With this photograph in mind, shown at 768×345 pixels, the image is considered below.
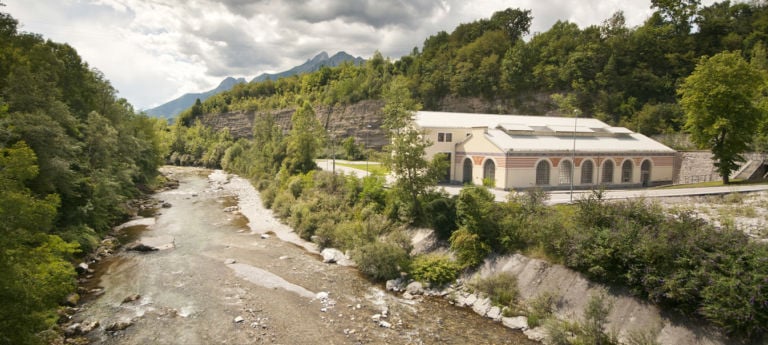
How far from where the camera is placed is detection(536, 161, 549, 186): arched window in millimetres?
29719

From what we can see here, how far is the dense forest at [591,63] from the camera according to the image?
51000mm

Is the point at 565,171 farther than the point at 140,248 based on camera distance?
Yes

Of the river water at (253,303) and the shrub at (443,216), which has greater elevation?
the shrub at (443,216)

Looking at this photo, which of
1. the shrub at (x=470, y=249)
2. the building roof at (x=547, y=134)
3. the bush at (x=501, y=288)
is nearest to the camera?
the bush at (x=501, y=288)

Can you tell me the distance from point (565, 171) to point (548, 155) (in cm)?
249

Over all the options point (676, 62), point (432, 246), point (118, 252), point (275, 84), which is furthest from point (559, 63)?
point (275, 84)

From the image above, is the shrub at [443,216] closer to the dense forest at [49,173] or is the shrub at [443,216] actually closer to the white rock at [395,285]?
the white rock at [395,285]

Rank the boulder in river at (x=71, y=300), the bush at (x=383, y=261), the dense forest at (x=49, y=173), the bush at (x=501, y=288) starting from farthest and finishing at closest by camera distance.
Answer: the bush at (x=383, y=261), the bush at (x=501, y=288), the boulder in river at (x=71, y=300), the dense forest at (x=49, y=173)

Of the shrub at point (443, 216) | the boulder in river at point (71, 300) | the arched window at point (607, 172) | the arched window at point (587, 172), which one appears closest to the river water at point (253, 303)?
the boulder in river at point (71, 300)

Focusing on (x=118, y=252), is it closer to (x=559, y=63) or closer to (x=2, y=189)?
(x=2, y=189)

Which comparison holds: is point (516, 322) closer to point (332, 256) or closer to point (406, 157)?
point (406, 157)

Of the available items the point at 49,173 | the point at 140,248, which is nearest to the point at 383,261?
the point at 140,248

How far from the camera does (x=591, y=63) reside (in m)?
55.9

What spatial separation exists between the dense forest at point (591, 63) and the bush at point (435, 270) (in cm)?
4076
